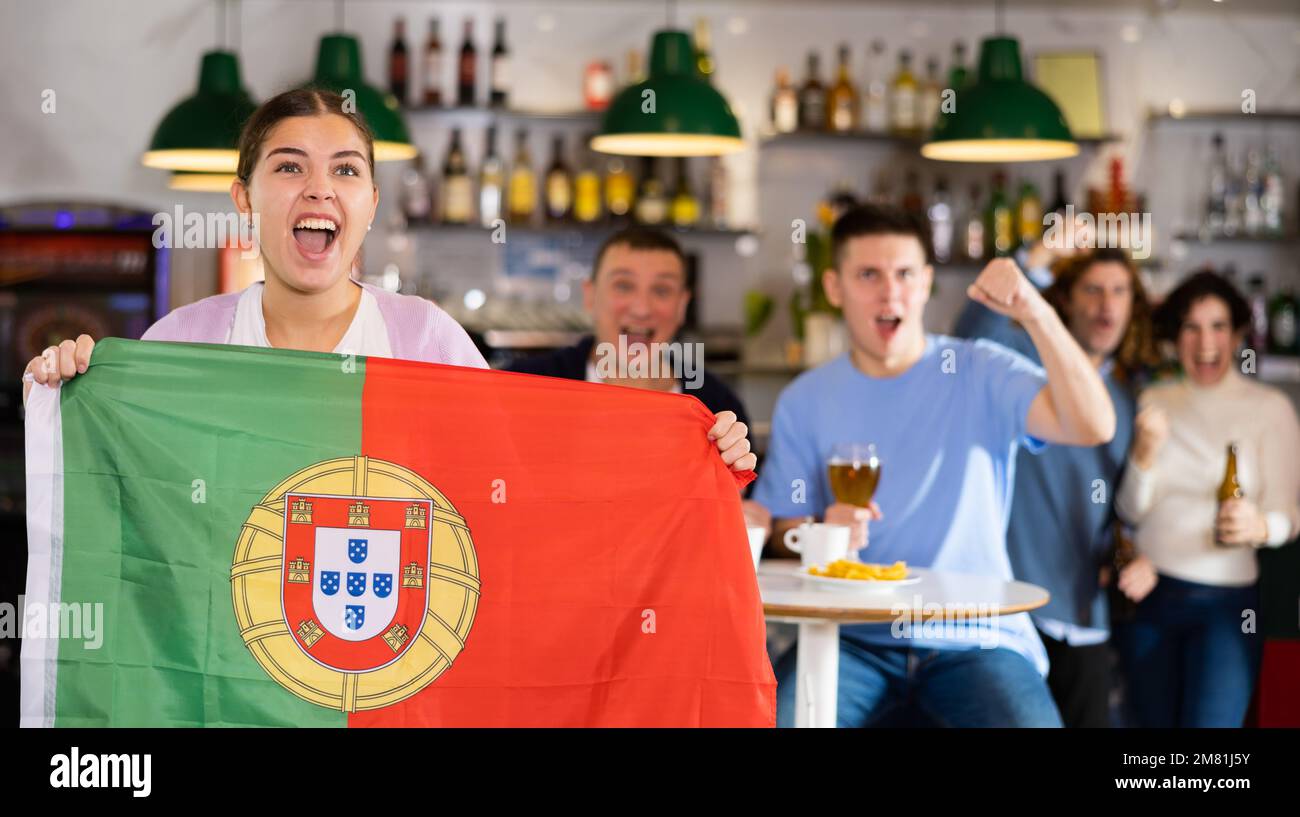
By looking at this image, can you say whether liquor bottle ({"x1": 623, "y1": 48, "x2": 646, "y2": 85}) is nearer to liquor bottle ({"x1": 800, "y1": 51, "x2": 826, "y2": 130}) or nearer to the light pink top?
liquor bottle ({"x1": 800, "y1": 51, "x2": 826, "y2": 130})

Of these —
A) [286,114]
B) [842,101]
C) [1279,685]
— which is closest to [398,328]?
[286,114]

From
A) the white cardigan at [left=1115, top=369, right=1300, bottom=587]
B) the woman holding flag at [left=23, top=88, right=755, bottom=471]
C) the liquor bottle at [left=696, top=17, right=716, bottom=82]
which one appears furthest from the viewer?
the liquor bottle at [left=696, top=17, right=716, bottom=82]

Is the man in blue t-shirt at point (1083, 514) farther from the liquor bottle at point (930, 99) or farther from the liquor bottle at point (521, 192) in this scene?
the liquor bottle at point (521, 192)

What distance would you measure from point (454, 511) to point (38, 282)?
4955 millimetres

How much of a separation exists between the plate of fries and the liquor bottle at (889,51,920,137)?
413 centimetres

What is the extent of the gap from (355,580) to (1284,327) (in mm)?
5839

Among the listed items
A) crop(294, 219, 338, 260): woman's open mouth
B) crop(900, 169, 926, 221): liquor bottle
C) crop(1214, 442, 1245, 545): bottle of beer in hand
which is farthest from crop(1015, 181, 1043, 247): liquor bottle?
crop(294, 219, 338, 260): woman's open mouth

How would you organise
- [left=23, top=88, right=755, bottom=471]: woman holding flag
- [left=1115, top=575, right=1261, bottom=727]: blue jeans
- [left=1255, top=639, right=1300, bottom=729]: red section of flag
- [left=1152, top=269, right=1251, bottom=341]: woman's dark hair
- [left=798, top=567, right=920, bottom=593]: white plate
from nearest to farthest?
[left=23, top=88, right=755, bottom=471]: woman holding flag
[left=798, top=567, right=920, bottom=593]: white plate
[left=1115, top=575, right=1261, bottom=727]: blue jeans
[left=1152, top=269, right=1251, bottom=341]: woman's dark hair
[left=1255, top=639, right=1300, bottom=729]: red section of flag

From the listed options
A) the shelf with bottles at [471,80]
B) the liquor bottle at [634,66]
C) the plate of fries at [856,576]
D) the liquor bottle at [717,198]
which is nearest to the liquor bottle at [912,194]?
the liquor bottle at [717,198]

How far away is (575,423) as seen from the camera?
7.26 ft

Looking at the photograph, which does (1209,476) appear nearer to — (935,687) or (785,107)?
(935,687)

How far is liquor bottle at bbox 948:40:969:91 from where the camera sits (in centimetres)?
661

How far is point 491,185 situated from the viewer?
21.5 ft

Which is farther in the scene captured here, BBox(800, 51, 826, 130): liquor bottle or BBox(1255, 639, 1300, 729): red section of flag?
BBox(800, 51, 826, 130): liquor bottle
